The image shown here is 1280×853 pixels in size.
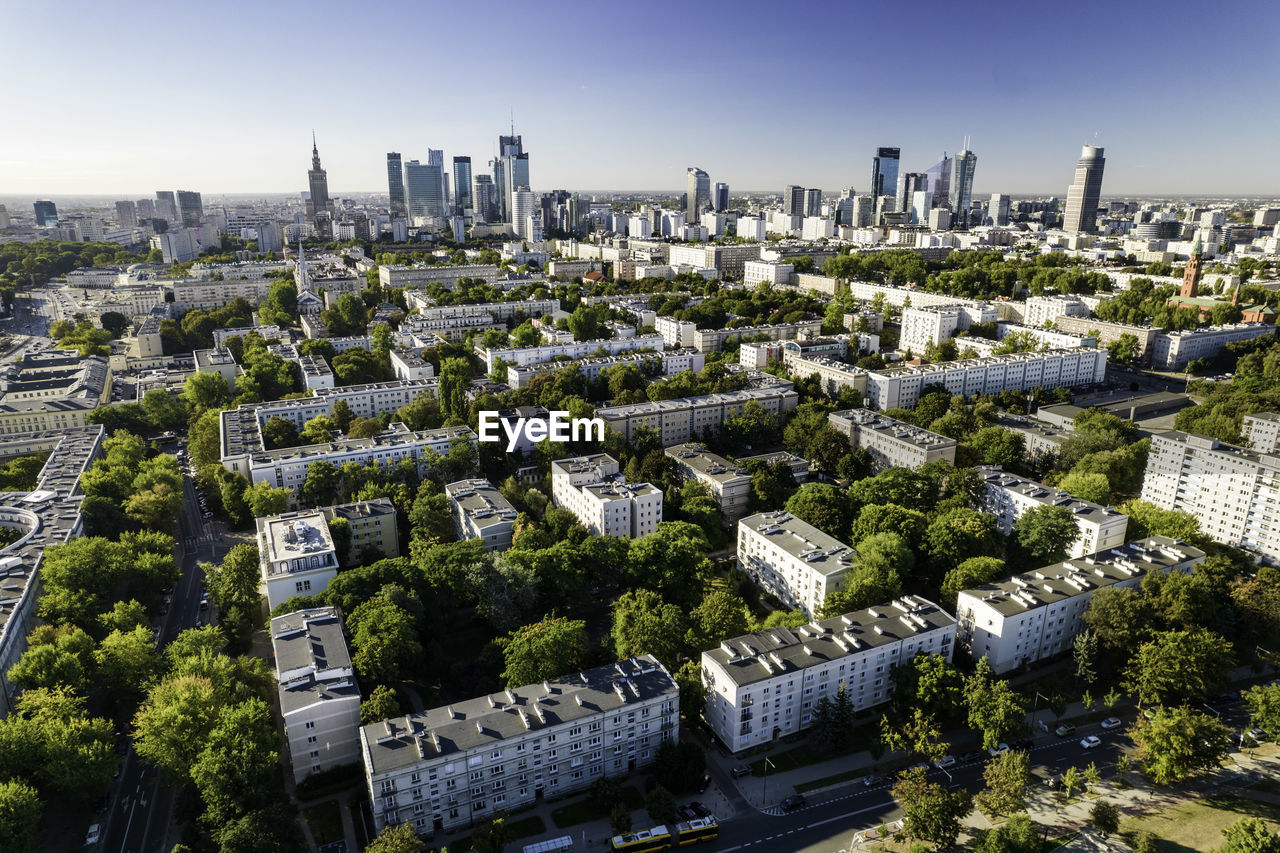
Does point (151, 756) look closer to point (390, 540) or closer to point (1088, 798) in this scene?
point (390, 540)

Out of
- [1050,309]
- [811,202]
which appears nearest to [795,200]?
[811,202]

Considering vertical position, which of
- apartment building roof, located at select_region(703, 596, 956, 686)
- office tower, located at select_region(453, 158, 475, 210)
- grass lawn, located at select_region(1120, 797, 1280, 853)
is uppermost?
office tower, located at select_region(453, 158, 475, 210)

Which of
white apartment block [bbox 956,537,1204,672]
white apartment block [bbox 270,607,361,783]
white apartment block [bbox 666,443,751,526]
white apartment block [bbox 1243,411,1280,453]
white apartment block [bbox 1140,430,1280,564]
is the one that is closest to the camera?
white apartment block [bbox 270,607,361,783]

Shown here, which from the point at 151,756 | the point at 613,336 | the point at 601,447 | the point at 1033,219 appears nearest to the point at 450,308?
the point at 613,336

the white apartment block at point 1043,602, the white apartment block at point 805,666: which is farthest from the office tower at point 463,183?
the white apartment block at point 805,666

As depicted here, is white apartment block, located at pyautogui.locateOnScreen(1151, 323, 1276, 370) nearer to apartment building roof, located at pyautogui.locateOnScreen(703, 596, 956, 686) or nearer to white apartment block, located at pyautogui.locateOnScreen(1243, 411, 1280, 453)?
white apartment block, located at pyautogui.locateOnScreen(1243, 411, 1280, 453)

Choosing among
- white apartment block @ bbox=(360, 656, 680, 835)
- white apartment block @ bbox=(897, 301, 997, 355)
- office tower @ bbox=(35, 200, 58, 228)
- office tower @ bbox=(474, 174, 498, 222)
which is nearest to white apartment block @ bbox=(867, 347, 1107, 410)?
white apartment block @ bbox=(897, 301, 997, 355)

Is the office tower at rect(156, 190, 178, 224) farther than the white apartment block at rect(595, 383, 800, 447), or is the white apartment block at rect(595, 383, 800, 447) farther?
the office tower at rect(156, 190, 178, 224)

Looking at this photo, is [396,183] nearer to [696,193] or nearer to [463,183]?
[463,183]
